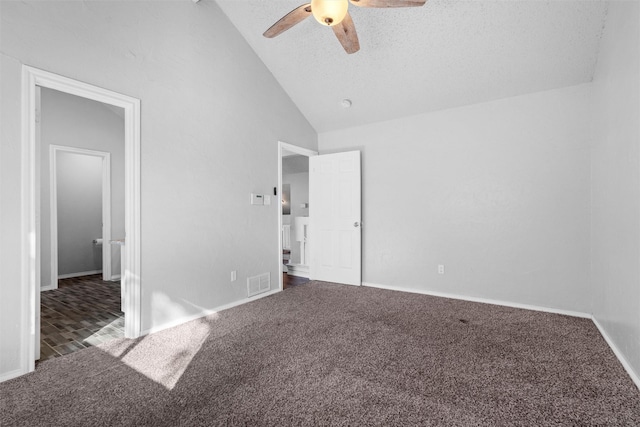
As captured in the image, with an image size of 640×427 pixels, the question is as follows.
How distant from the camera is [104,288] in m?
4.74

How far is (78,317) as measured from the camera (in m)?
3.38

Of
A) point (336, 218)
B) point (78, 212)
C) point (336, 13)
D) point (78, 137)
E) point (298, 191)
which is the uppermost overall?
point (336, 13)

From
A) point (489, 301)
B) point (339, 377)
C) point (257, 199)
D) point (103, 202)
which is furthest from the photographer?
point (103, 202)

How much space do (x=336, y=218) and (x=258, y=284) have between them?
162cm

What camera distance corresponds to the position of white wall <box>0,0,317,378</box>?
214cm

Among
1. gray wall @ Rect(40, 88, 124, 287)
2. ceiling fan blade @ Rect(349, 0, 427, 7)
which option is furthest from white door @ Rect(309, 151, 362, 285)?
gray wall @ Rect(40, 88, 124, 287)

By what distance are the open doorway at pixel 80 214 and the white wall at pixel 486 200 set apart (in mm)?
3614

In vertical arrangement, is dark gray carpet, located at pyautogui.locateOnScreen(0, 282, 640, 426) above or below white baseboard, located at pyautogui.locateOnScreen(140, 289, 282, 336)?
below

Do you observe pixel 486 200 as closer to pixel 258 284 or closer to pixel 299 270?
pixel 258 284

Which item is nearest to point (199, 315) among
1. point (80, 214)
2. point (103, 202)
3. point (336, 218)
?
point (336, 218)

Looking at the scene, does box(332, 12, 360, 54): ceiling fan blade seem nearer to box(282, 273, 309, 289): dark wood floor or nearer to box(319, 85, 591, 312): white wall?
box(319, 85, 591, 312): white wall

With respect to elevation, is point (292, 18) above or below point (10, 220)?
above

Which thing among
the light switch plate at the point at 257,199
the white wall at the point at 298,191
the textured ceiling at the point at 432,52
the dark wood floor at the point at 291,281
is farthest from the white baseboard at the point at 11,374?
the white wall at the point at 298,191

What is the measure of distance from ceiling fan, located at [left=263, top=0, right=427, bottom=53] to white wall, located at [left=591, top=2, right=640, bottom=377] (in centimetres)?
161
